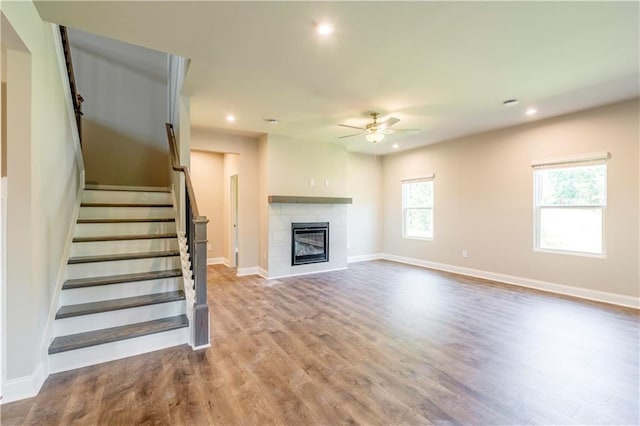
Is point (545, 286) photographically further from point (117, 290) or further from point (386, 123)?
point (117, 290)

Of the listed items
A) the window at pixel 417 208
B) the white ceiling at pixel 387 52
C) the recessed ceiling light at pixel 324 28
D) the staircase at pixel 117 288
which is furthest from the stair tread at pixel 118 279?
the window at pixel 417 208

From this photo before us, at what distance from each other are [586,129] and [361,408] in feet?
16.0

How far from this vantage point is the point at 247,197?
5.68 m

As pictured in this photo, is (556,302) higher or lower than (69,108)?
lower

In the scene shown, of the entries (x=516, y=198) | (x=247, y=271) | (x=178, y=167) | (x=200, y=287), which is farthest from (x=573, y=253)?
(x=178, y=167)

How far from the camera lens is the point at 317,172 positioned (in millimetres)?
5980

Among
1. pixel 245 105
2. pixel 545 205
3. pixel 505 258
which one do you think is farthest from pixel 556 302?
pixel 245 105

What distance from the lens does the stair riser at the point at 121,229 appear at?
3211mm

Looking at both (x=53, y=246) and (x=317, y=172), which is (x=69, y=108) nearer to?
(x=53, y=246)

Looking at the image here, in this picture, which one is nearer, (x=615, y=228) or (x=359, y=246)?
(x=615, y=228)

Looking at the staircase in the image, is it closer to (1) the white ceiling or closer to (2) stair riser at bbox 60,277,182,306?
(2) stair riser at bbox 60,277,182,306

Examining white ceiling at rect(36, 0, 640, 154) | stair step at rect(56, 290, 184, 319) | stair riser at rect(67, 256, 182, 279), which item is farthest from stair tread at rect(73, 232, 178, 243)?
white ceiling at rect(36, 0, 640, 154)

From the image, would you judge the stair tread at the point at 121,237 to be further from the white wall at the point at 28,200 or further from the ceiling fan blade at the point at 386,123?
the ceiling fan blade at the point at 386,123

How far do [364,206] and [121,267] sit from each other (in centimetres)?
539
